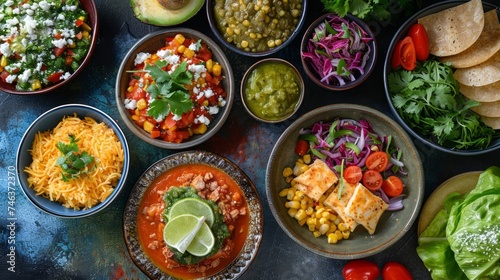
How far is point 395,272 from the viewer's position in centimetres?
491

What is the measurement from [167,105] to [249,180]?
966 millimetres

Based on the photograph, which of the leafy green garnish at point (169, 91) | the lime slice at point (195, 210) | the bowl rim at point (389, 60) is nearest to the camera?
the leafy green garnish at point (169, 91)

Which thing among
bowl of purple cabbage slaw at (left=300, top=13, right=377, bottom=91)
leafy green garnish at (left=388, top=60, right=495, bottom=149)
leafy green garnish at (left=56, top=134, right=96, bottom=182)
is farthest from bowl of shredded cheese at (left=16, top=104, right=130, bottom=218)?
leafy green garnish at (left=388, top=60, right=495, bottom=149)

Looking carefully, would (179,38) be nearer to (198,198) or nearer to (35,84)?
(35,84)

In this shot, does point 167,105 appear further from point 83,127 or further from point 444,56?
point 444,56

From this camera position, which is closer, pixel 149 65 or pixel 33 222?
pixel 149 65

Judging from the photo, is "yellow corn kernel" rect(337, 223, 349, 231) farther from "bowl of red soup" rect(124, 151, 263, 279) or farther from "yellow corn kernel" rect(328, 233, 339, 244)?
"bowl of red soup" rect(124, 151, 263, 279)

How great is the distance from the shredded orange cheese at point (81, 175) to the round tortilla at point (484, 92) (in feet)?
9.64

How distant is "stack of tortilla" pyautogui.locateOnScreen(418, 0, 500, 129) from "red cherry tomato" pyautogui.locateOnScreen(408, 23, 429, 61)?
0.21ft

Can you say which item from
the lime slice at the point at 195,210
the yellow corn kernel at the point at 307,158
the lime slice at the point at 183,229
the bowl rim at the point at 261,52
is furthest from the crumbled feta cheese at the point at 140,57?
the yellow corn kernel at the point at 307,158

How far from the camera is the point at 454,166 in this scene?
504cm

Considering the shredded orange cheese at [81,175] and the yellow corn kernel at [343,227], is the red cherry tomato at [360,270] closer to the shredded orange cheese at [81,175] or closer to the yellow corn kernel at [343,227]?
the yellow corn kernel at [343,227]

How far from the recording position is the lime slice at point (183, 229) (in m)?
4.44

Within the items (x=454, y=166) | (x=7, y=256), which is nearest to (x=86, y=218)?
(x=7, y=256)
